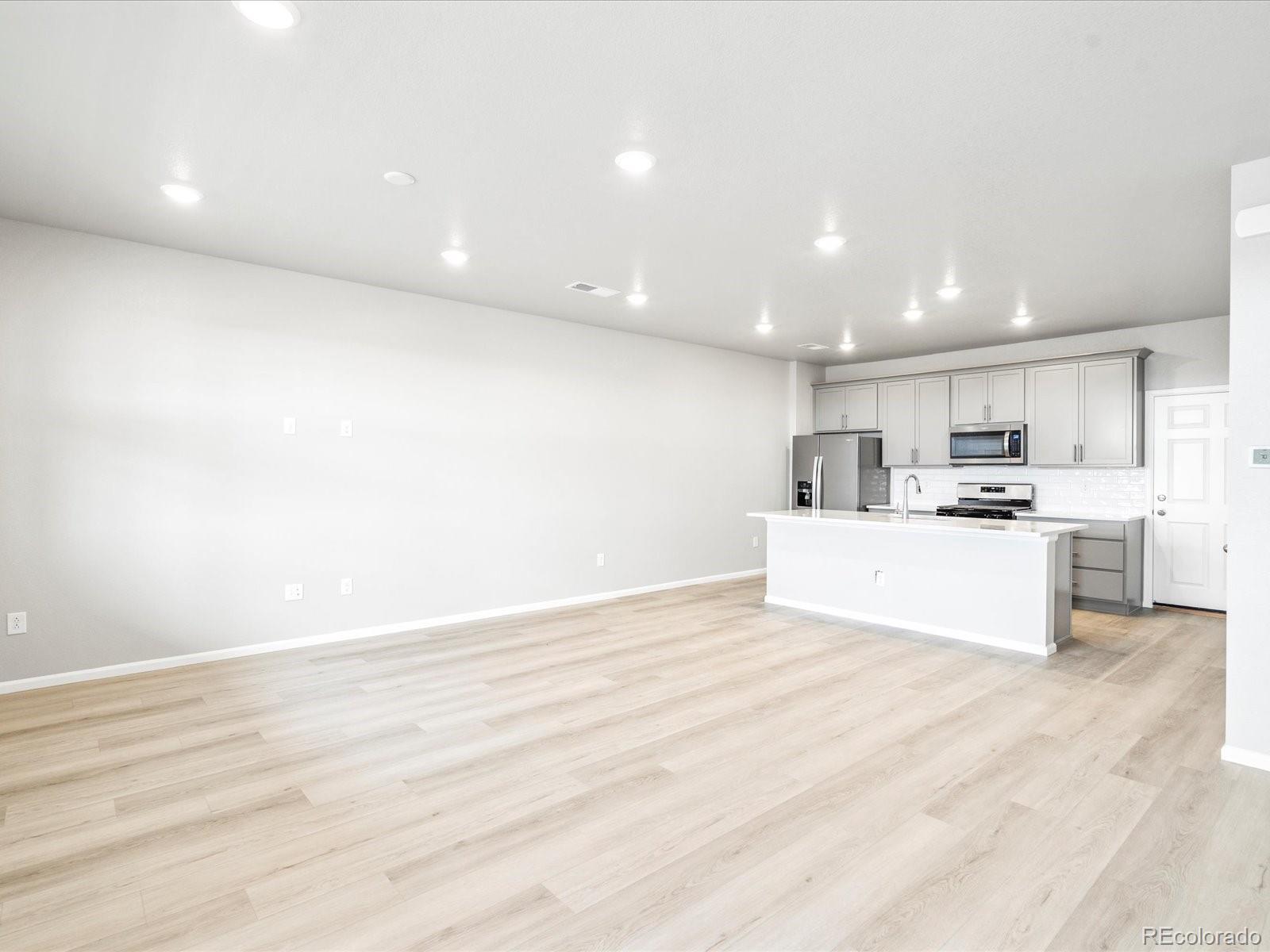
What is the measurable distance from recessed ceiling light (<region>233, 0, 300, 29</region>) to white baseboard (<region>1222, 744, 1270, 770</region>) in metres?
4.50

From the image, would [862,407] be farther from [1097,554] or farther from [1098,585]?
[1098,585]

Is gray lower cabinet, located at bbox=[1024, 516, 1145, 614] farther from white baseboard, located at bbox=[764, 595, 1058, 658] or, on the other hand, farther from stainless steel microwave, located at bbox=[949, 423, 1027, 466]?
white baseboard, located at bbox=[764, 595, 1058, 658]

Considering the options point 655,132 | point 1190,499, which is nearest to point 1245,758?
point 655,132

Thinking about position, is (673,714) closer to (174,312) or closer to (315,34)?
(315,34)

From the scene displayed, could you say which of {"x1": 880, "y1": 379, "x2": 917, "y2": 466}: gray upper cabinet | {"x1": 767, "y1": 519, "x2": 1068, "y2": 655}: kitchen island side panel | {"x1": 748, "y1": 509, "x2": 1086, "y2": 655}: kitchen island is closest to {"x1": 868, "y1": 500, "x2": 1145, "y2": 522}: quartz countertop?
{"x1": 748, "y1": 509, "x2": 1086, "y2": 655}: kitchen island

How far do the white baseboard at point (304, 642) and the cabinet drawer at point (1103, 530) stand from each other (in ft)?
12.5

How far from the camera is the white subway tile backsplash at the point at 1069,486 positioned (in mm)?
6172

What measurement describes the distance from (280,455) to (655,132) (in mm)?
3445

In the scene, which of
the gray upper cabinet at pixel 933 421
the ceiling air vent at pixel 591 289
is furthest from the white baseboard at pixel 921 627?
the ceiling air vent at pixel 591 289

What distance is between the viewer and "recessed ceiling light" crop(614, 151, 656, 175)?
2.88 m

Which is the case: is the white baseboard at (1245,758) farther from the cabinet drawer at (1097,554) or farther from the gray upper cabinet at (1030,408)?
the gray upper cabinet at (1030,408)

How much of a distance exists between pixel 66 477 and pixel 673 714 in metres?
3.77

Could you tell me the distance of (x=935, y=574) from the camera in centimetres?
506

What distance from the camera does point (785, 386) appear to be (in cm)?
833
